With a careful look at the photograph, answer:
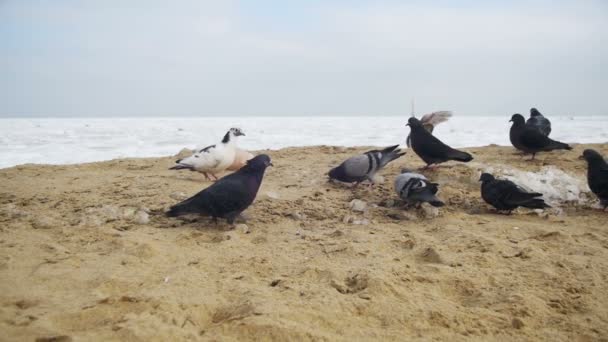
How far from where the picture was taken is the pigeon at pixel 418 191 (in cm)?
448

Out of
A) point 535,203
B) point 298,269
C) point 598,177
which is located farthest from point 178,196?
point 598,177

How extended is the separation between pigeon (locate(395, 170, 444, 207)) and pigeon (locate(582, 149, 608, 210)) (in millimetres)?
2023

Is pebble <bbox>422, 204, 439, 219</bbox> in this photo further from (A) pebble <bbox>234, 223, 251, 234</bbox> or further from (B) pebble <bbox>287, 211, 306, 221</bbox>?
(A) pebble <bbox>234, 223, 251, 234</bbox>

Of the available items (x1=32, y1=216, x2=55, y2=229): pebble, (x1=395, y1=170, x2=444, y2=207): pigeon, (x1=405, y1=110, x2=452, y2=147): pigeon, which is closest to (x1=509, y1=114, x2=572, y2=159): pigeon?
(x1=405, y1=110, x2=452, y2=147): pigeon

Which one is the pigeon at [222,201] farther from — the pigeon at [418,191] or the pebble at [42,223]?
the pigeon at [418,191]

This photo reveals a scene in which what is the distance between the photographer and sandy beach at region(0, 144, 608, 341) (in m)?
2.16

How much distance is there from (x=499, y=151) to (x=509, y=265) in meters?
6.18

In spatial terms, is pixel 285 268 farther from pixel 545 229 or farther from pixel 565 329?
pixel 545 229

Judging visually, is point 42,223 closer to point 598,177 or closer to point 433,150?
point 433,150

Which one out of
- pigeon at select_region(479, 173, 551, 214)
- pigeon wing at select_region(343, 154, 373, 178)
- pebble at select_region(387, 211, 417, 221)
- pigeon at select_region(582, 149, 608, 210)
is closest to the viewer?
pebble at select_region(387, 211, 417, 221)

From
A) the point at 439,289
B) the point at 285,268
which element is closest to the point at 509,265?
the point at 439,289

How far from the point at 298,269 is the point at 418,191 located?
6.87 ft

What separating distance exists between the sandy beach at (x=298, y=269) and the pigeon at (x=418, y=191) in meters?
0.14

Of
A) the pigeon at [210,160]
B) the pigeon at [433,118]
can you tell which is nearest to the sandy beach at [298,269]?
the pigeon at [210,160]
